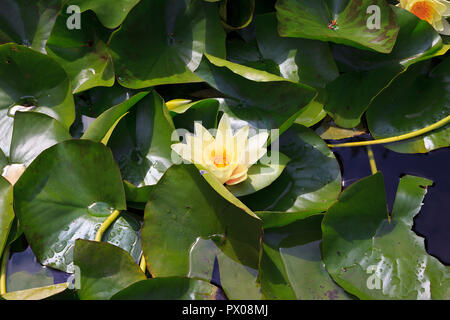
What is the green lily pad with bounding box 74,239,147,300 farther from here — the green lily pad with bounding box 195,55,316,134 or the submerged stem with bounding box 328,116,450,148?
the submerged stem with bounding box 328,116,450,148

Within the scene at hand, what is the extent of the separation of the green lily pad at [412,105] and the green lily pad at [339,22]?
202 mm

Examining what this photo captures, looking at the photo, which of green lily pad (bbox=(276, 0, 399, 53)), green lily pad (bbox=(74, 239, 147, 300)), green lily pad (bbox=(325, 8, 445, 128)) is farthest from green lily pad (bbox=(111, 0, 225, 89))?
green lily pad (bbox=(74, 239, 147, 300))

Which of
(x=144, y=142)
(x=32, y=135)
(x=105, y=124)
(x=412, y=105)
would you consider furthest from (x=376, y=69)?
(x=32, y=135)

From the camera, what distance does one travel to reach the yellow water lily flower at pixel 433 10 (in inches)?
61.7

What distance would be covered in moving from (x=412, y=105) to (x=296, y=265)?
843mm

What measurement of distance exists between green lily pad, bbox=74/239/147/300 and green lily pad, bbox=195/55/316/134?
2.08 ft

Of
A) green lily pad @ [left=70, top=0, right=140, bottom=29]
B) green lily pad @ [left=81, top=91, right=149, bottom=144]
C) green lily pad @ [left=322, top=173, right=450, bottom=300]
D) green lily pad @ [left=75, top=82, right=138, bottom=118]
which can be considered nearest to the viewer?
green lily pad @ [left=322, top=173, right=450, bottom=300]

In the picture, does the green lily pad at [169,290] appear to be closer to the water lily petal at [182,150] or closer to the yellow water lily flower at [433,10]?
the water lily petal at [182,150]

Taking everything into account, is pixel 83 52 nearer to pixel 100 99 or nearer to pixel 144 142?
pixel 100 99

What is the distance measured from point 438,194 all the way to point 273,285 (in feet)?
2.29

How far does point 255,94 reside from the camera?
1.44 metres

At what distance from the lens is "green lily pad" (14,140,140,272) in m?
1.24
